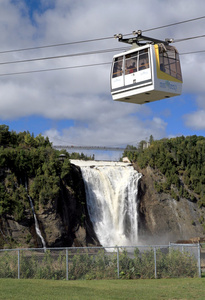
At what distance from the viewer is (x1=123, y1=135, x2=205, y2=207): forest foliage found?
66.8 meters

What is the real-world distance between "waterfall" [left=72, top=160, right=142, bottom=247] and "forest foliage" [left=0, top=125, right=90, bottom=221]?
5166 millimetres

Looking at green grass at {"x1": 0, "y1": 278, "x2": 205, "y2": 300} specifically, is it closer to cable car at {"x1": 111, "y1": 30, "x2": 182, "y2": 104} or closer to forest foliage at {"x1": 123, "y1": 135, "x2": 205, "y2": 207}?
cable car at {"x1": 111, "y1": 30, "x2": 182, "y2": 104}

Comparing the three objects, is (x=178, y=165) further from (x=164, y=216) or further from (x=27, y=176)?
(x=27, y=176)

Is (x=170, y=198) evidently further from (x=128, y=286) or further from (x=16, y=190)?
(x=128, y=286)

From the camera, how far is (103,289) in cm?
2266

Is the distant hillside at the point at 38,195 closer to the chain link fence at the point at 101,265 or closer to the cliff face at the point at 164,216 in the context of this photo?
the cliff face at the point at 164,216

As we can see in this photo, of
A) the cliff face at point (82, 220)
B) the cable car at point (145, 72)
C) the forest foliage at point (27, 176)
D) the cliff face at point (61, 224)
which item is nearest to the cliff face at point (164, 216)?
the cliff face at point (82, 220)

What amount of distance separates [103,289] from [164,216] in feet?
140

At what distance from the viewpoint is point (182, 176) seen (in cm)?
6912

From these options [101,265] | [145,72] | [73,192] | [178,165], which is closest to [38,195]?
[73,192]

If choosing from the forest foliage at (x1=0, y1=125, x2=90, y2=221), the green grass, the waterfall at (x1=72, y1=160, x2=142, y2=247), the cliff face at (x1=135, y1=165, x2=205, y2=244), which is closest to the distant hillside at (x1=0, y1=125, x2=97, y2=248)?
the forest foliage at (x1=0, y1=125, x2=90, y2=221)

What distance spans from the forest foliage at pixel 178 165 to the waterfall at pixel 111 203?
20.9 feet

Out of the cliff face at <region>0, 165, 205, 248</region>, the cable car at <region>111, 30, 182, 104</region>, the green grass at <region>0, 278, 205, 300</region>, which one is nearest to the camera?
the green grass at <region>0, 278, 205, 300</region>

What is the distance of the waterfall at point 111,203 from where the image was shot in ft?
191
